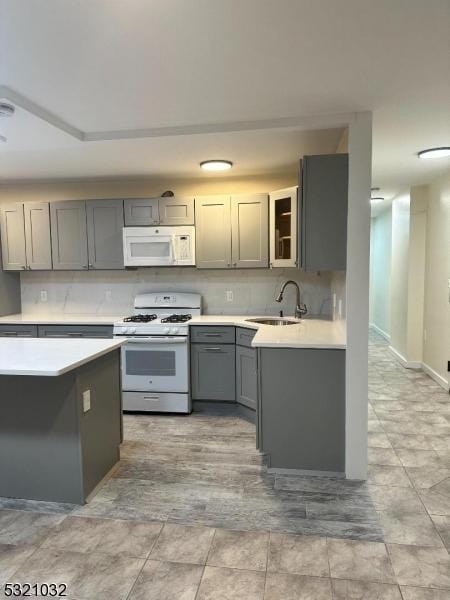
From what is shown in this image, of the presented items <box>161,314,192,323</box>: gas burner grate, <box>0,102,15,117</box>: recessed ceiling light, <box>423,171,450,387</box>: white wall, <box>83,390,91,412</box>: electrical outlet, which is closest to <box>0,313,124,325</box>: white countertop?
<box>161,314,192,323</box>: gas burner grate

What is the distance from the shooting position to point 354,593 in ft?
5.60

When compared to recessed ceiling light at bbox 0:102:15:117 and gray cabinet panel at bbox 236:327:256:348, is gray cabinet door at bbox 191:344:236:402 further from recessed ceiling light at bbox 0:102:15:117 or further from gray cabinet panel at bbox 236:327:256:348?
recessed ceiling light at bbox 0:102:15:117

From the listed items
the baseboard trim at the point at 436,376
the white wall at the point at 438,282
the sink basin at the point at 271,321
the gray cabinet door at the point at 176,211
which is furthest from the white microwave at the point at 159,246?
the baseboard trim at the point at 436,376

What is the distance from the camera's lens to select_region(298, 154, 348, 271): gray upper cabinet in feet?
8.54

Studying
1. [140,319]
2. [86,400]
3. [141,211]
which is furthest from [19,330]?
[86,400]

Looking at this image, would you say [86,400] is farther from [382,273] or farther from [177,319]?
[382,273]

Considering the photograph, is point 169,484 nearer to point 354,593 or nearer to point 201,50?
point 354,593

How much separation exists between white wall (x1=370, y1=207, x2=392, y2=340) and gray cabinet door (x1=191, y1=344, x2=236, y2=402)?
4.21m

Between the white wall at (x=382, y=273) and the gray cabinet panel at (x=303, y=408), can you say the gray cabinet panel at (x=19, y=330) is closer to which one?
the gray cabinet panel at (x=303, y=408)

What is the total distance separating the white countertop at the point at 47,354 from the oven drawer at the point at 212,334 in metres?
1.18

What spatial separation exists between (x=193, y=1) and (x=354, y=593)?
7.93 ft

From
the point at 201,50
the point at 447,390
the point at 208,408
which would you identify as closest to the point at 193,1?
the point at 201,50

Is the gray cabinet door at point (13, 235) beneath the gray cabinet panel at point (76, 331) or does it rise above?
above

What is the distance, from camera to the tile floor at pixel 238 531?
1.77m
